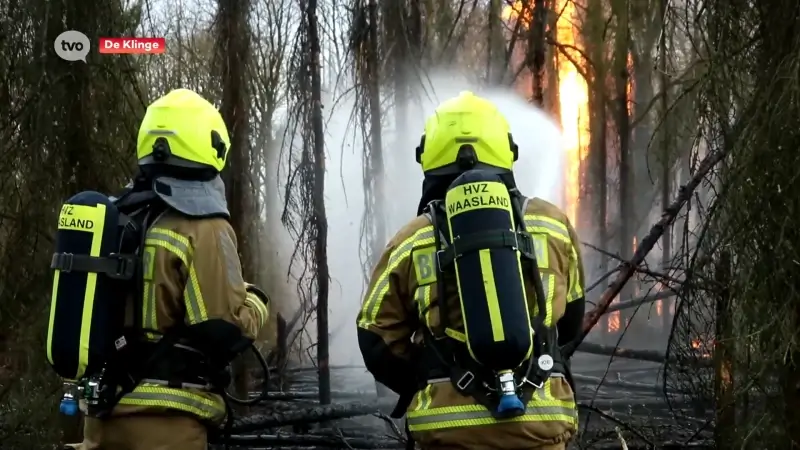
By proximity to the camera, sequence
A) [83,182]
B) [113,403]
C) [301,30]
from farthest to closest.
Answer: [301,30] → [83,182] → [113,403]

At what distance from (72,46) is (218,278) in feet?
6.54

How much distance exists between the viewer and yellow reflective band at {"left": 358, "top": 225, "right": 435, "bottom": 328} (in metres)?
2.47

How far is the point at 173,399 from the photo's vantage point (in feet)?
8.55

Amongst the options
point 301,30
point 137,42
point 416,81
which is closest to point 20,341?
point 137,42

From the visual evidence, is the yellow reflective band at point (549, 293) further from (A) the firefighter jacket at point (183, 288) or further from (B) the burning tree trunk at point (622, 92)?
(B) the burning tree trunk at point (622, 92)

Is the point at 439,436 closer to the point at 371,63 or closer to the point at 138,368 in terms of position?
the point at 138,368

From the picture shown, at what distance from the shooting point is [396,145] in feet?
26.6

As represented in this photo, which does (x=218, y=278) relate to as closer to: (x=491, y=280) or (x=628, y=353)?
(x=491, y=280)

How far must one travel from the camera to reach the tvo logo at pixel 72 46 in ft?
12.7

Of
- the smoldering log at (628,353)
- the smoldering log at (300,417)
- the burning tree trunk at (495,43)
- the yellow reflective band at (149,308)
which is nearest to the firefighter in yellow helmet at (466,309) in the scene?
the yellow reflective band at (149,308)

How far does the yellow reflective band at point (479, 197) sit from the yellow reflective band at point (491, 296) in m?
0.14

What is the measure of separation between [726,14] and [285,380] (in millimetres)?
5777

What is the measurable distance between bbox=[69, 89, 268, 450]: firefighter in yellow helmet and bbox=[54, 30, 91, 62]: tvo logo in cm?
146

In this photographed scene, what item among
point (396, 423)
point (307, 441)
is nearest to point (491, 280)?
point (307, 441)
